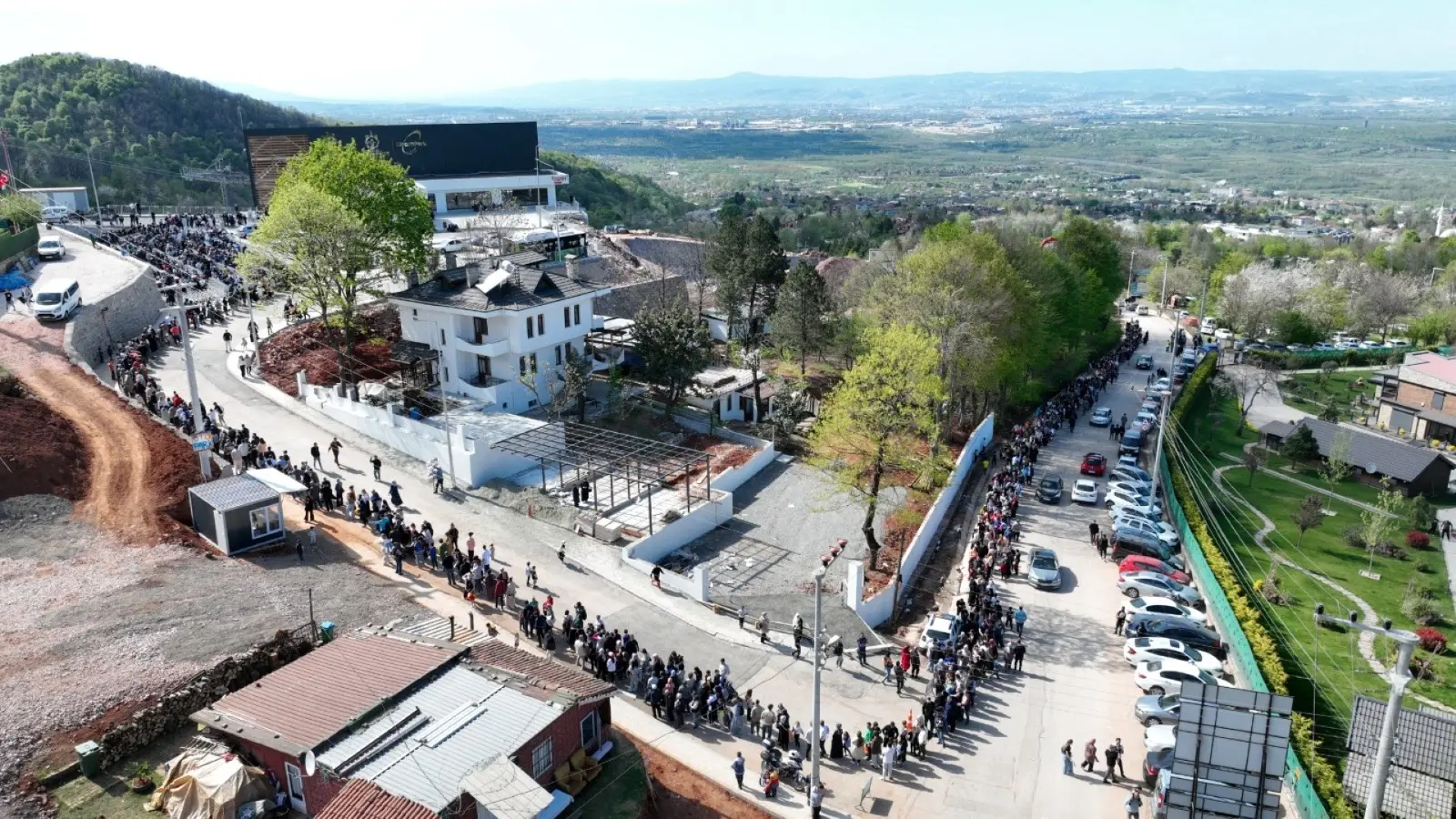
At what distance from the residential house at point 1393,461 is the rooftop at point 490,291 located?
36.6 m

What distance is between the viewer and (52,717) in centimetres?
1819

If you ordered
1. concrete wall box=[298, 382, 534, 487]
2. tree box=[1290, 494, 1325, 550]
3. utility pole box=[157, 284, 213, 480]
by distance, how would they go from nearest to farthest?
utility pole box=[157, 284, 213, 480]
concrete wall box=[298, 382, 534, 487]
tree box=[1290, 494, 1325, 550]

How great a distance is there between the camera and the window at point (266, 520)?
2641 cm

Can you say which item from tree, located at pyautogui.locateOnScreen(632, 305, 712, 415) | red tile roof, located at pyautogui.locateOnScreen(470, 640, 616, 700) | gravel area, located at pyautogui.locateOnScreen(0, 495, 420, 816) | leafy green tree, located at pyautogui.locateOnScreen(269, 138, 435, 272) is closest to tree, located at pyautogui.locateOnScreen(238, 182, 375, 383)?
leafy green tree, located at pyautogui.locateOnScreen(269, 138, 435, 272)

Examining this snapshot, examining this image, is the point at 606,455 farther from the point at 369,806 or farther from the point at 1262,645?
the point at 1262,645

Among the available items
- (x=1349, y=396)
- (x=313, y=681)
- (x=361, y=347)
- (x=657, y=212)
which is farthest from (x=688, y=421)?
(x=657, y=212)

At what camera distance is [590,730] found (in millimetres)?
18891

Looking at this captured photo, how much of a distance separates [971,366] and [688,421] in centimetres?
1286

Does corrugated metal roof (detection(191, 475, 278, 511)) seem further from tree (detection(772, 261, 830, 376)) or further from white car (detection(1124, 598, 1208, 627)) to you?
tree (detection(772, 261, 830, 376))

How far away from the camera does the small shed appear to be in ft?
84.8

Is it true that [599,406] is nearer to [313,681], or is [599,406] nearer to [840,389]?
[840,389]

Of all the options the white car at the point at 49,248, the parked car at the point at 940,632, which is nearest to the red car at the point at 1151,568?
the parked car at the point at 940,632

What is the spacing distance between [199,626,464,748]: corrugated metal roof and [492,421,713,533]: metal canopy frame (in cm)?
1231

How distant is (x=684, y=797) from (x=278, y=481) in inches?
634
